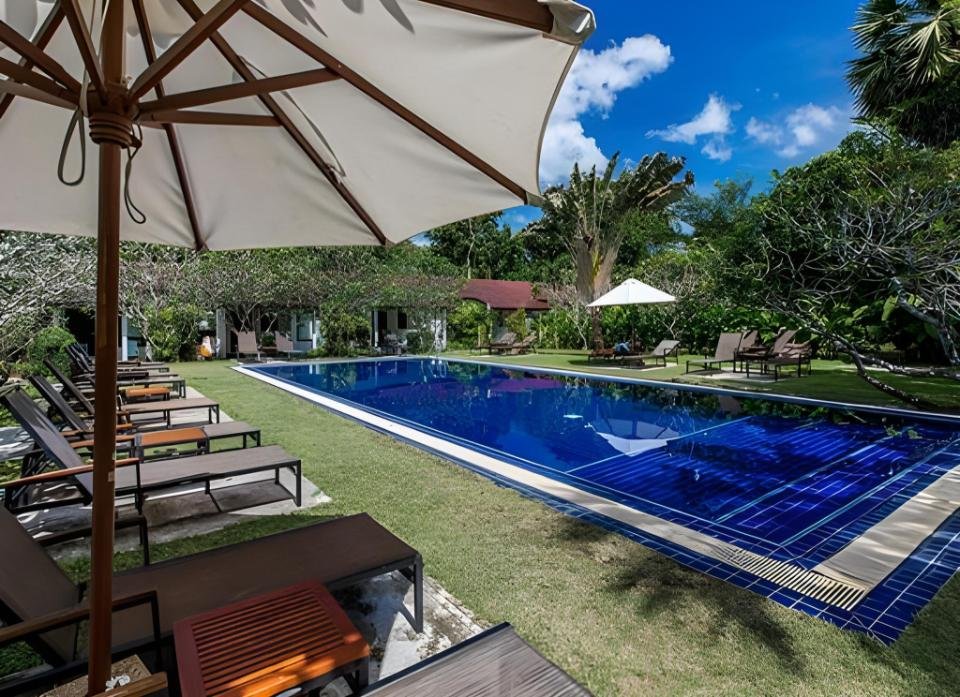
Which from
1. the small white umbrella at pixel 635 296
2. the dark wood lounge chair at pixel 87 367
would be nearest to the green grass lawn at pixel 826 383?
the small white umbrella at pixel 635 296

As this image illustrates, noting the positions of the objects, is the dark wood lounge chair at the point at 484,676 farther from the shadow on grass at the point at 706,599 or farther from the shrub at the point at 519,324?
the shrub at the point at 519,324

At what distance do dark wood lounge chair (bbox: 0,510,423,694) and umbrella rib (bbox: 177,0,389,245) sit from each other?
2.20 metres

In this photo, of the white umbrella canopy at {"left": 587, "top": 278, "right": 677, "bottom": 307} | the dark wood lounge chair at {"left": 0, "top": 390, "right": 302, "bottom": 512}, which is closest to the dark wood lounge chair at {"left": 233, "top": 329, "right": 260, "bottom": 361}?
the white umbrella canopy at {"left": 587, "top": 278, "right": 677, "bottom": 307}

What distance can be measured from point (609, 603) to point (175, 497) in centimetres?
416

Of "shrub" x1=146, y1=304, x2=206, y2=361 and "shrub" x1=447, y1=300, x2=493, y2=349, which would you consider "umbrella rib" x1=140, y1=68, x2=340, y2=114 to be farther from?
"shrub" x1=447, y1=300, x2=493, y2=349

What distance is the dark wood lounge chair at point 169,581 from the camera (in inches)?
80.4

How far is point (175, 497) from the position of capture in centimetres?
498

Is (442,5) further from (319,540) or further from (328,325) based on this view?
(328,325)

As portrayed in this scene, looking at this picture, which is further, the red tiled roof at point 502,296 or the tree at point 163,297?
the red tiled roof at point 502,296

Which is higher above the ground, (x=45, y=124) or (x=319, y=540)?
(x=45, y=124)

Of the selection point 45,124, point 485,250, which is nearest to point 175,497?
point 45,124

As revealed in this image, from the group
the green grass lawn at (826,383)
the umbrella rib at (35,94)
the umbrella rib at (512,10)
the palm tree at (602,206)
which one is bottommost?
the green grass lawn at (826,383)

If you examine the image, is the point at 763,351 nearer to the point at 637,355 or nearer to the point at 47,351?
the point at 637,355

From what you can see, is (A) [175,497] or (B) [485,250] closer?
(A) [175,497]
